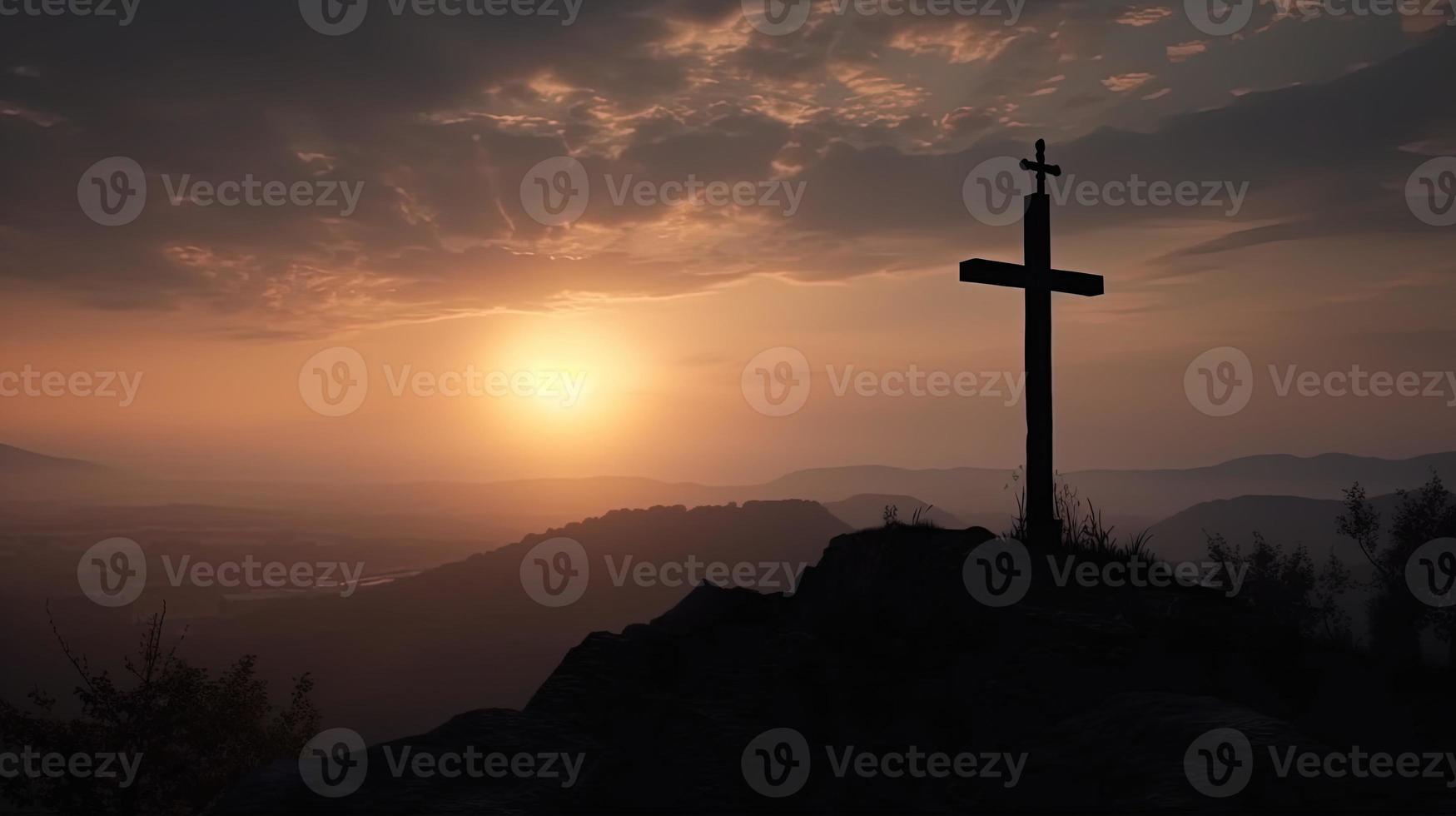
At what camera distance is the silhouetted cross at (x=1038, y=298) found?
40.0 ft

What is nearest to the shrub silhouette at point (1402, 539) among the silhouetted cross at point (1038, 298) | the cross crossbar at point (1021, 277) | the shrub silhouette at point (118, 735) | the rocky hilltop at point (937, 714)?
the cross crossbar at point (1021, 277)

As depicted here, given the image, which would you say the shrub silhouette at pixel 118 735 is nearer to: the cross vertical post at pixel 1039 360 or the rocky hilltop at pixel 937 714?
the rocky hilltop at pixel 937 714

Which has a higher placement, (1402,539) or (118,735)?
(1402,539)

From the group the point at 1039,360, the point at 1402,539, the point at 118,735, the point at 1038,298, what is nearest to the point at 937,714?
the point at 1039,360

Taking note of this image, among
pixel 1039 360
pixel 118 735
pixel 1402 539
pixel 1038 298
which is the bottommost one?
pixel 118 735

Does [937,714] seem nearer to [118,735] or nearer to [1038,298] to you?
[1038,298]

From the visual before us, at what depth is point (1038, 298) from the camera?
1284cm

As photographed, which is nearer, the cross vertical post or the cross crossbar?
the cross vertical post

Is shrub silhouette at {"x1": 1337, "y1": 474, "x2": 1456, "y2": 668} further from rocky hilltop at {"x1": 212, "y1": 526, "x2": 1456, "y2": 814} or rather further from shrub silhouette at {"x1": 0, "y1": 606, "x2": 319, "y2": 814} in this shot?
shrub silhouette at {"x1": 0, "y1": 606, "x2": 319, "y2": 814}

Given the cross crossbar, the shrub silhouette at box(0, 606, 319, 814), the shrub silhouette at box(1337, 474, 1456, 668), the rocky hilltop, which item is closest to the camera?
the rocky hilltop

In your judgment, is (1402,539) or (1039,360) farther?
(1402,539)

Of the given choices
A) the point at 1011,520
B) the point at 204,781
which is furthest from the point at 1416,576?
the point at 204,781

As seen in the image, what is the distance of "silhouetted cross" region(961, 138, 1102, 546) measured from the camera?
12203 mm

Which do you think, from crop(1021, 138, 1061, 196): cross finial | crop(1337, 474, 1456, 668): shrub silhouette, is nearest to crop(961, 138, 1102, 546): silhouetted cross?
crop(1021, 138, 1061, 196): cross finial
